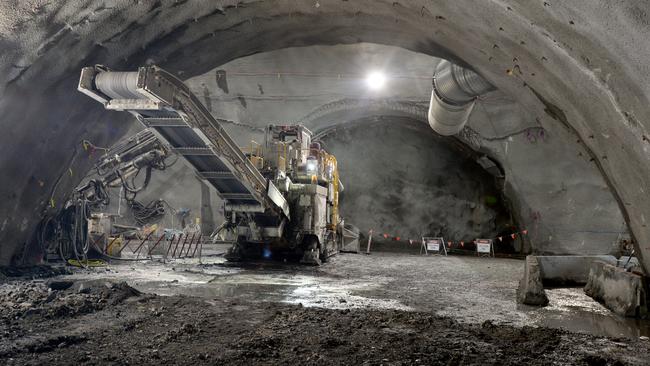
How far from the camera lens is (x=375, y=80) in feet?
48.5

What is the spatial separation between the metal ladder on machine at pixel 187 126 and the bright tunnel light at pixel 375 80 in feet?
21.6

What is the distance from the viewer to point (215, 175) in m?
8.53

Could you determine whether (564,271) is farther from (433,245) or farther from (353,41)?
(433,245)

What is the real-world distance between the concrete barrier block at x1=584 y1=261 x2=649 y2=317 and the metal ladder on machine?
20.2 feet

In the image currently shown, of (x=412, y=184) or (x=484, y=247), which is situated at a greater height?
(x=412, y=184)

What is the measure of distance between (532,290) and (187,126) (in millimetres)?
5903

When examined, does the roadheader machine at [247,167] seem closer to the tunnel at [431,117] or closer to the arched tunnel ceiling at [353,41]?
the tunnel at [431,117]

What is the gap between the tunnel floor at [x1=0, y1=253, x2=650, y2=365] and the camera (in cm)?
349

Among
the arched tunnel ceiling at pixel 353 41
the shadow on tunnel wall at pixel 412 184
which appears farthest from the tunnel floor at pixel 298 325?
the shadow on tunnel wall at pixel 412 184

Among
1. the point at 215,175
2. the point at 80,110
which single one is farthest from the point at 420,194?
the point at 80,110

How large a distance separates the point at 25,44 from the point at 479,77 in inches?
248

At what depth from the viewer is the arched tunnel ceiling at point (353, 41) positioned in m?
3.31

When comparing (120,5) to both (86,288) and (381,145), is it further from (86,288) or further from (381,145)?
(381,145)

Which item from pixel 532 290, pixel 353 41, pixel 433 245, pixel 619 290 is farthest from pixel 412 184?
pixel 619 290
